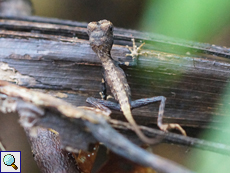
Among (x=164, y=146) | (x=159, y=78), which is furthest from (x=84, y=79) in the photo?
(x=164, y=146)

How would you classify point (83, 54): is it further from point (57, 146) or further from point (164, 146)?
point (164, 146)

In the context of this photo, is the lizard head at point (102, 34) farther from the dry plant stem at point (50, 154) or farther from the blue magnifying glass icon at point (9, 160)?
the blue magnifying glass icon at point (9, 160)

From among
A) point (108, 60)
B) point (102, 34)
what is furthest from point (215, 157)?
point (102, 34)

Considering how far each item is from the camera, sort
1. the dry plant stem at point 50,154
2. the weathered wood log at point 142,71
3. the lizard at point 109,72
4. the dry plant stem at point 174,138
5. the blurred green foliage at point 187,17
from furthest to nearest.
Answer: the blurred green foliage at point 187,17 < the lizard at point 109,72 < the weathered wood log at point 142,71 < the dry plant stem at point 50,154 < the dry plant stem at point 174,138

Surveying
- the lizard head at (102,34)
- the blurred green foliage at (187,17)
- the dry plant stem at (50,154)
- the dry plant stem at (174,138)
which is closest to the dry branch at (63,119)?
the dry plant stem at (174,138)

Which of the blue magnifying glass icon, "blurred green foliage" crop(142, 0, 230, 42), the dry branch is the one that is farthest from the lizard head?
the blue magnifying glass icon

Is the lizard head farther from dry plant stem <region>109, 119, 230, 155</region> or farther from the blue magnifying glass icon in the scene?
the blue magnifying glass icon
